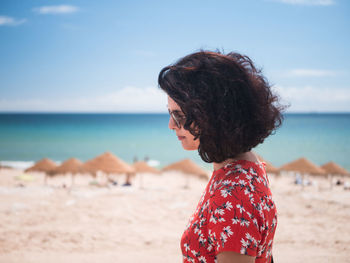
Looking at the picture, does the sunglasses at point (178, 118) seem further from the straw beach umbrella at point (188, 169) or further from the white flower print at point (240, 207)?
the straw beach umbrella at point (188, 169)

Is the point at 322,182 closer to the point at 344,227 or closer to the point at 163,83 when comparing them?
the point at 344,227

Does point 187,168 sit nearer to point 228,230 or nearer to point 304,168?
point 304,168

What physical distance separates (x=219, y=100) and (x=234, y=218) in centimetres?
42

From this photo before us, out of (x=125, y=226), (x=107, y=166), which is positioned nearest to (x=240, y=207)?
(x=125, y=226)

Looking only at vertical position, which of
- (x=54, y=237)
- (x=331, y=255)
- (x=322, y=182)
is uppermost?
(x=331, y=255)

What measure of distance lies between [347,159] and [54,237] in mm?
27965

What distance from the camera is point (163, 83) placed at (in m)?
1.16

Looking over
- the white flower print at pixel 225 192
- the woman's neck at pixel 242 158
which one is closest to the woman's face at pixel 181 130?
the woman's neck at pixel 242 158

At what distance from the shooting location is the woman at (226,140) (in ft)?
3.11

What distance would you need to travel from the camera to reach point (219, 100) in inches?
40.8

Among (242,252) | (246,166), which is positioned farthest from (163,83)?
(242,252)

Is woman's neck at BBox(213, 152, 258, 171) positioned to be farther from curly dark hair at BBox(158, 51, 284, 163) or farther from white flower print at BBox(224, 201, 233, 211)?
white flower print at BBox(224, 201, 233, 211)

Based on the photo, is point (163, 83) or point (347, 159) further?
point (347, 159)

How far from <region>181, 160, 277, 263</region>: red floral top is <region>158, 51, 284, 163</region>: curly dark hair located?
0.33 ft
